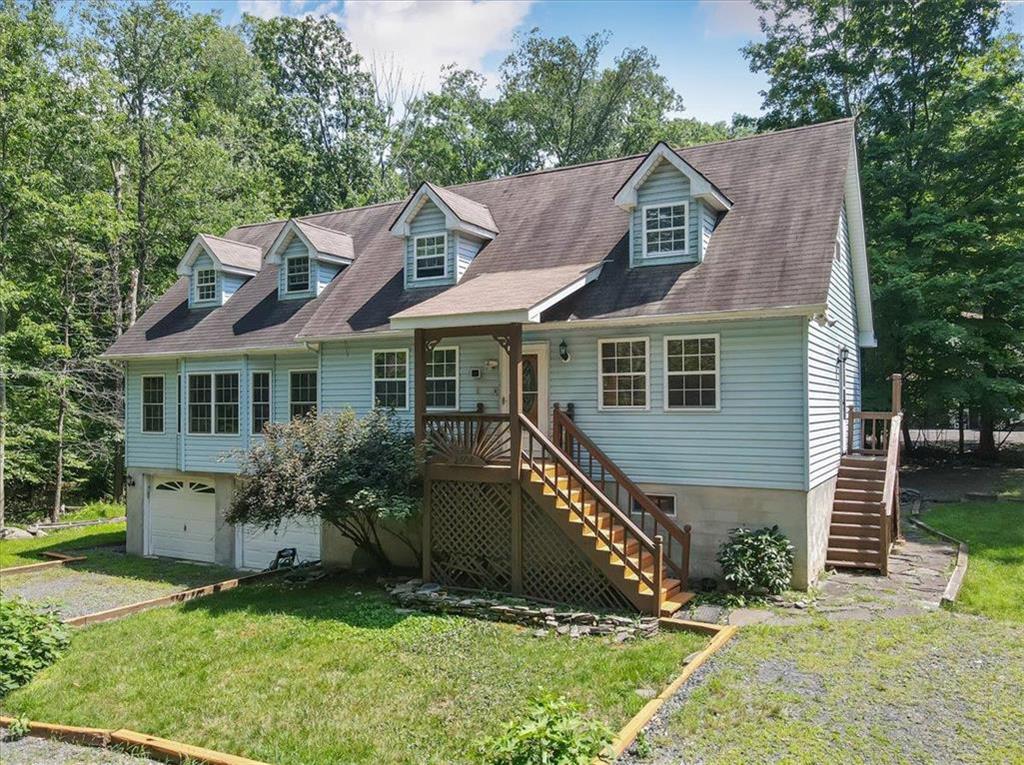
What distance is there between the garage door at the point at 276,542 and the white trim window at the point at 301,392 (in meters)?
2.49

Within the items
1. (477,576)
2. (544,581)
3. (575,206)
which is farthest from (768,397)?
(575,206)

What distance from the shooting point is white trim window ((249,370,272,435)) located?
54.3 ft

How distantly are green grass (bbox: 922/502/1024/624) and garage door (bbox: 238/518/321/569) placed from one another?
12.2 meters

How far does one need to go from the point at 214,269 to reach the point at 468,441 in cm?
1075

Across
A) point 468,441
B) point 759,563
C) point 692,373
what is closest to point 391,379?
point 468,441

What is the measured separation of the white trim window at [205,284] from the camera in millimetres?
18922

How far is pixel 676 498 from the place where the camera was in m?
11.9

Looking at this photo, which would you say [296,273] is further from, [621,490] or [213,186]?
[213,186]

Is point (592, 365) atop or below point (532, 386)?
atop

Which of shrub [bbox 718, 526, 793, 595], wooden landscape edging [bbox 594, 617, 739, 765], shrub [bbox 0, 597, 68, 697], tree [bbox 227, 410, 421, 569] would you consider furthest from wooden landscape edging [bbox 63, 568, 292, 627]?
A: shrub [bbox 718, 526, 793, 595]

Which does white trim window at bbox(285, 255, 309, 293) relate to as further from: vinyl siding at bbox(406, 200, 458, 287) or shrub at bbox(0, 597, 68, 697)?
shrub at bbox(0, 597, 68, 697)

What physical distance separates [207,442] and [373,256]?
240 inches

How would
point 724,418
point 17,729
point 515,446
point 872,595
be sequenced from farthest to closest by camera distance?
1. point 724,418
2. point 515,446
3. point 872,595
4. point 17,729

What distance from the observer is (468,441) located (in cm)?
1173
